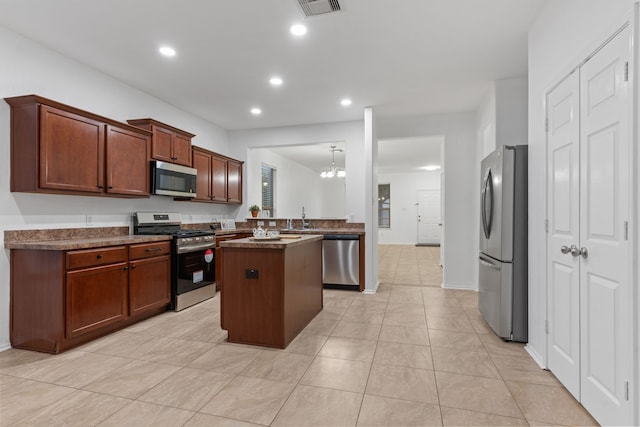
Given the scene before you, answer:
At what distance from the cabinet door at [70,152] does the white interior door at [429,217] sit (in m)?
10.4

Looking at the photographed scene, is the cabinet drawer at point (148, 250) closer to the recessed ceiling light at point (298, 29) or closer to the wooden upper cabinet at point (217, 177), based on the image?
the wooden upper cabinet at point (217, 177)

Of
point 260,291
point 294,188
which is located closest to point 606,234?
point 260,291

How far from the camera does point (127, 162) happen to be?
Result: 139 inches

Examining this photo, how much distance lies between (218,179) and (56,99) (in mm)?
2415

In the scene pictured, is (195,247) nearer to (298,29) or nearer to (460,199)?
(298,29)

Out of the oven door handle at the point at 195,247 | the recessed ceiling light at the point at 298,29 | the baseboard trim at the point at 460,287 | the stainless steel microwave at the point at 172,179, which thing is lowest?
the baseboard trim at the point at 460,287

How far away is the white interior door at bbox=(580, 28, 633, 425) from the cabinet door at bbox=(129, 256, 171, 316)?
12.3 ft

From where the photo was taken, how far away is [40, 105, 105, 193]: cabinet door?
2.74 meters

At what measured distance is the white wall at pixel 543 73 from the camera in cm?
193

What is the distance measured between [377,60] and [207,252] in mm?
3200

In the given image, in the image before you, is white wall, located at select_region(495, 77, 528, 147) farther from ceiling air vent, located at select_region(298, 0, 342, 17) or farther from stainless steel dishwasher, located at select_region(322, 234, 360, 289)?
ceiling air vent, located at select_region(298, 0, 342, 17)

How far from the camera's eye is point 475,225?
496cm

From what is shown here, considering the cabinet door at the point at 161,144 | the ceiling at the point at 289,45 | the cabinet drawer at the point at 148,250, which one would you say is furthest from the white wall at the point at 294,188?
the cabinet drawer at the point at 148,250

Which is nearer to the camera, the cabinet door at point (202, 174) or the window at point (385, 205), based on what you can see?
the cabinet door at point (202, 174)
